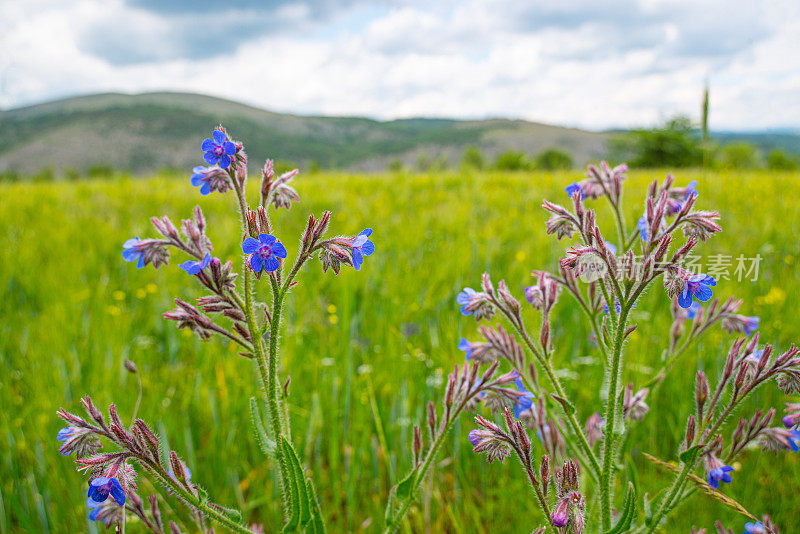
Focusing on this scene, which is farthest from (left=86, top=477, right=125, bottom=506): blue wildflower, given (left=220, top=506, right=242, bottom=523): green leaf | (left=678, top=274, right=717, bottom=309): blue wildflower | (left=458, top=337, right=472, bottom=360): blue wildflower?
(left=678, top=274, right=717, bottom=309): blue wildflower

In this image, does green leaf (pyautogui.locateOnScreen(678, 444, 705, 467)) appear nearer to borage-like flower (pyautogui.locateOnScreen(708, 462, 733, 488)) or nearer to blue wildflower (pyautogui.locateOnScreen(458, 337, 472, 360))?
borage-like flower (pyautogui.locateOnScreen(708, 462, 733, 488))

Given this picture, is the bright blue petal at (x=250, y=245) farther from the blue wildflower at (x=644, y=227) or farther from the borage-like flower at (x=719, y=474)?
the borage-like flower at (x=719, y=474)

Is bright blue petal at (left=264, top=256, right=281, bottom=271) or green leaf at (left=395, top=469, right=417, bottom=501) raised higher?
bright blue petal at (left=264, top=256, right=281, bottom=271)

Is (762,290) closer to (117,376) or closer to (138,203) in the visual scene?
(117,376)

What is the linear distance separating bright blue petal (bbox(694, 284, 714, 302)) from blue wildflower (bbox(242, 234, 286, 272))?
94cm

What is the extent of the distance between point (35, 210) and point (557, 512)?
8678 millimetres

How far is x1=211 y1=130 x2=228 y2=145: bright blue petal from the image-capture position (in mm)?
1305

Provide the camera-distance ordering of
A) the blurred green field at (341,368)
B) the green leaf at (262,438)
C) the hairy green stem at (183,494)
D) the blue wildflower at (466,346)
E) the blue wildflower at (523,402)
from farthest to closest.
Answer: the blurred green field at (341,368)
the blue wildflower at (466,346)
the blue wildflower at (523,402)
the green leaf at (262,438)
the hairy green stem at (183,494)

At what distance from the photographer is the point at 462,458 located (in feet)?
8.47

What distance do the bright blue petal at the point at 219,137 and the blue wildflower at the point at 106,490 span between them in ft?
2.62

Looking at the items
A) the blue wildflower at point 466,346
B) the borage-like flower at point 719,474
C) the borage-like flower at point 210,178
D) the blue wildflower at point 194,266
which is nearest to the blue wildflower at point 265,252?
the blue wildflower at point 194,266

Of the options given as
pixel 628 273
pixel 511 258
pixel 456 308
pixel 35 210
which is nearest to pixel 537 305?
pixel 628 273

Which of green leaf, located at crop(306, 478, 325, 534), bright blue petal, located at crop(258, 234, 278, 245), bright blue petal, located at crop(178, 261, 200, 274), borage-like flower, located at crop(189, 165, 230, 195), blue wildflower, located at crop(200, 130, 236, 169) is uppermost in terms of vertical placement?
blue wildflower, located at crop(200, 130, 236, 169)

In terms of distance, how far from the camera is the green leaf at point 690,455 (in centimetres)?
135
